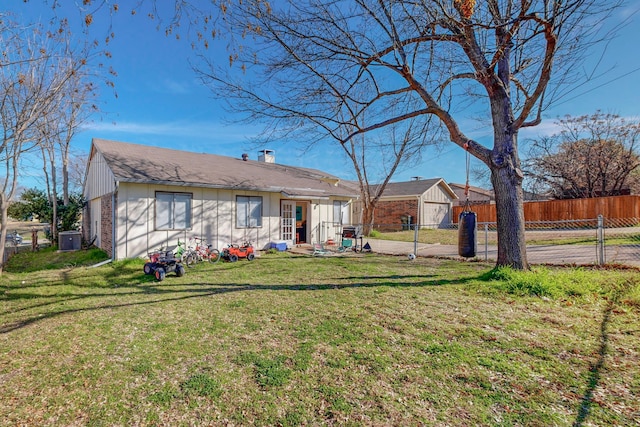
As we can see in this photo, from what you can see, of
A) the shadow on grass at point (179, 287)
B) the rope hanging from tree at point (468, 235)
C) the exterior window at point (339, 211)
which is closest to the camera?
the shadow on grass at point (179, 287)

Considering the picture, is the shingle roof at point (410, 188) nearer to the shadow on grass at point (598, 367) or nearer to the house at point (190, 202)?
the house at point (190, 202)

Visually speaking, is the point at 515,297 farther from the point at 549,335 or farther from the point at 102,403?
the point at 102,403

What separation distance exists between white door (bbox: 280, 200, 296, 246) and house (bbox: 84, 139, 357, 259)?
44mm

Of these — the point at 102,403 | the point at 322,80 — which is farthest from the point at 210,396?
the point at 322,80

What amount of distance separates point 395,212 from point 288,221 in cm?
1325

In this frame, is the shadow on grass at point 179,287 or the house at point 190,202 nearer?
the shadow on grass at point 179,287

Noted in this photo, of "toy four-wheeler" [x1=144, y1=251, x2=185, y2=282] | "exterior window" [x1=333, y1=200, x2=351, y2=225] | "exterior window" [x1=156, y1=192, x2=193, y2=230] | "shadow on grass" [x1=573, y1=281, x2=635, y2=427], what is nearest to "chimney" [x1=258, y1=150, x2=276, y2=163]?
"exterior window" [x1=333, y1=200, x2=351, y2=225]

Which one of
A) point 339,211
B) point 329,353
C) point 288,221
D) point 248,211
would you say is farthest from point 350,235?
point 329,353

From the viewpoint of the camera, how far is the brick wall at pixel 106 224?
9.79 metres

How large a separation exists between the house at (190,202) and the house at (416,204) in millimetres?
9395

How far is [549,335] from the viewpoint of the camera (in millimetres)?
3893

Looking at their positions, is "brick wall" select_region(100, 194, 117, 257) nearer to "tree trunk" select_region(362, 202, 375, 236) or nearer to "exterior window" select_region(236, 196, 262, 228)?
"exterior window" select_region(236, 196, 262, 228)

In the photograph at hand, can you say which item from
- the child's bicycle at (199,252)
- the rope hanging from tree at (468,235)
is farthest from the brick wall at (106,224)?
the rope hanging from tree at (468,235)

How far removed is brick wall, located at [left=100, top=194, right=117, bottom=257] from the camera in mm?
9789
